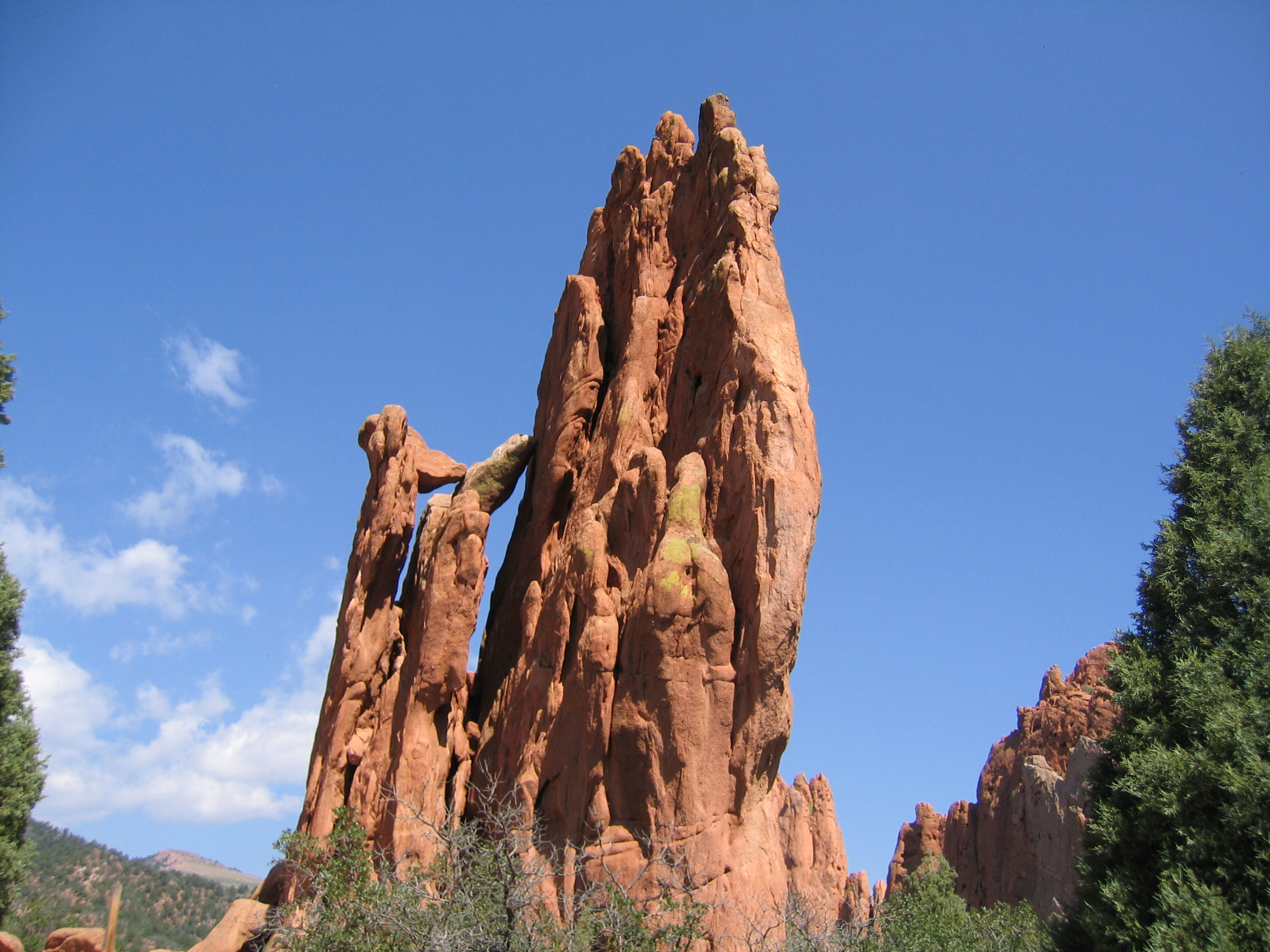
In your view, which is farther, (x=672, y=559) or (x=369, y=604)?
(x=369, y=604)

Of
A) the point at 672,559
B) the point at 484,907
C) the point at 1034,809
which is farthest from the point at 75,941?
the point at 1034,809

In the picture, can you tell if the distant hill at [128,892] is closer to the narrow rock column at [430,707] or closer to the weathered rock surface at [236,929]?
the weathered rock surface at [236,929]

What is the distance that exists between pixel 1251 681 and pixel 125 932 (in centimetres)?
5848

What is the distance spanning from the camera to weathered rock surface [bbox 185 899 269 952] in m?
24.1

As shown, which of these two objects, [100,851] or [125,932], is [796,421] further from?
[100,851]

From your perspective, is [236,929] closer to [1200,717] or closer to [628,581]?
[628,581]

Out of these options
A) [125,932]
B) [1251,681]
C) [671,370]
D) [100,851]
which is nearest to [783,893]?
[1251,681]

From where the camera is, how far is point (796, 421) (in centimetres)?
2333

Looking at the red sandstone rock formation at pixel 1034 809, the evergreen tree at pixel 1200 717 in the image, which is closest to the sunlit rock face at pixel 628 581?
the evergreen tree at pixel 1200 717

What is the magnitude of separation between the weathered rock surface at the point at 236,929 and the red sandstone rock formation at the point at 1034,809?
103 feet

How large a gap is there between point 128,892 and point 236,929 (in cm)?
7169

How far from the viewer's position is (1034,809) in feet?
164

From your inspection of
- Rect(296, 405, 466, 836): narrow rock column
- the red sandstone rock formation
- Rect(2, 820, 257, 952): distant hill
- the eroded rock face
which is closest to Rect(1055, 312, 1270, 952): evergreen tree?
the eroded rock face

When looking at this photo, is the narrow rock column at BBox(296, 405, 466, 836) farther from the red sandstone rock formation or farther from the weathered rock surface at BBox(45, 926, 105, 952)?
the red sandstone rock formation
